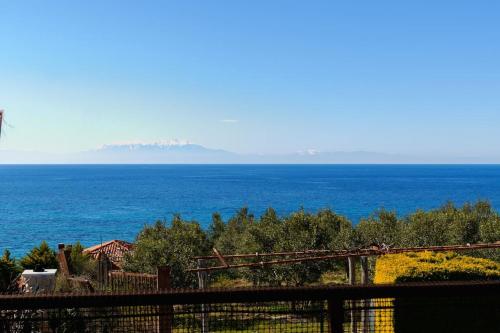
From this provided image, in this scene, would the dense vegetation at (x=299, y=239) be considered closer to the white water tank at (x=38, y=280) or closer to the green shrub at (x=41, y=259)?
the green shrub at (x=41, y=259)

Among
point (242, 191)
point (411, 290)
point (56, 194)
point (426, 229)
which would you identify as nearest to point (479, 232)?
point (426, 229)

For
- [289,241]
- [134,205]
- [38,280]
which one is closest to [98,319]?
[38,280]

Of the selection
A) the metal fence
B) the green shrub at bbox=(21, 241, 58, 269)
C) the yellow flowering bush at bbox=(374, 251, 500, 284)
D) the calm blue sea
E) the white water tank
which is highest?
the metal fence

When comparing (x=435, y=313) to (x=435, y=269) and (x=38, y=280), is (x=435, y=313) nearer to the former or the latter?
(x=435, y=269)

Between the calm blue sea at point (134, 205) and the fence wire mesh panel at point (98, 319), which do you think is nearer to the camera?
the fence wire mesh panel at point (98, 319)

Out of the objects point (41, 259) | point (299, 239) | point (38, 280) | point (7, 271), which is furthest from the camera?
point (299, 239)

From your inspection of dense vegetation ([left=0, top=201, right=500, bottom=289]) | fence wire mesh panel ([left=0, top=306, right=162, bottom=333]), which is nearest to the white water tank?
fence wire mesh panel ([left=0, top=306, right=162, bottom=333])

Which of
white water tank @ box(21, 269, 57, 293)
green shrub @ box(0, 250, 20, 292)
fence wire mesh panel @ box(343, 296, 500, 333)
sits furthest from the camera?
green shrub @ box(0, 250, 20, 292)

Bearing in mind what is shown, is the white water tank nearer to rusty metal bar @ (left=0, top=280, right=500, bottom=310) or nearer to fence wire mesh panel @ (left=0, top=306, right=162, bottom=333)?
fence wire mesh panel @ (left=0, top=306, right=162, bottom=333)

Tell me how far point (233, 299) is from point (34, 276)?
24.0ft

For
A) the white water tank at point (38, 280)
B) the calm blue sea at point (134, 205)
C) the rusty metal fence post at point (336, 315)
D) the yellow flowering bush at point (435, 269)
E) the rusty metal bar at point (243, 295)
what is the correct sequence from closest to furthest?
the rusty metal bar at point (243, 295) → the rusty metal fence post at point (336, 315) → the yellow flowering bush at point (435, 269) → the white water tank at point (38, 280) → the calm blue sea at point (134, 205)

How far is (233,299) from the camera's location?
8.87ft

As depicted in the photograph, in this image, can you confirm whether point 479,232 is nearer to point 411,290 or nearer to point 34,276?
point 34,276

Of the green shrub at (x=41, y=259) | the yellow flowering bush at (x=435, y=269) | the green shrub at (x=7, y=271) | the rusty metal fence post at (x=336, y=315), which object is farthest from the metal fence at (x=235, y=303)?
the green shrub at (x=41, y=259)
